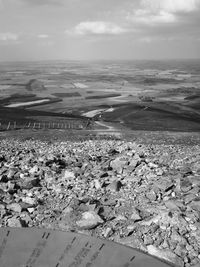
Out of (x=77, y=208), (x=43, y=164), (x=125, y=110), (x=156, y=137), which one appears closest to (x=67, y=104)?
(x=125, y=110)

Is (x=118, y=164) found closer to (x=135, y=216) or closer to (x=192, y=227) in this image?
(x=135, y=216)

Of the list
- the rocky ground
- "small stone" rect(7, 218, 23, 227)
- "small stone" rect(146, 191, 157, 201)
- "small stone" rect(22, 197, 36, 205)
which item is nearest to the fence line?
the rocky ground

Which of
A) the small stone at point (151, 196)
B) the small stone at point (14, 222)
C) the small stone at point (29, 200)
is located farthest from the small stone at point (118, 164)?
the small stone at point (14, 222)

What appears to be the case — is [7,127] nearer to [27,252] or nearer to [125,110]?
[125,110]

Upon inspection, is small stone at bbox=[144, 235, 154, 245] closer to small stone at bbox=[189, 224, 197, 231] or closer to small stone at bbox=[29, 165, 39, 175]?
small stone at bbox=[189, 224, 197, 231]

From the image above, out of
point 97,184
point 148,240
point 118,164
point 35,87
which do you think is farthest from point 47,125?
point 35,87

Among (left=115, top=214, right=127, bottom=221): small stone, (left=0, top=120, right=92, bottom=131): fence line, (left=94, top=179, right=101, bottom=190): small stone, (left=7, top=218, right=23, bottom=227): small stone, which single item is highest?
(left=94, top=179, right=101, bottom=190): small stone

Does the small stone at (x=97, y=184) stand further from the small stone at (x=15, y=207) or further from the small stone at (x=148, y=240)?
the small stone at (x=148, y=240)

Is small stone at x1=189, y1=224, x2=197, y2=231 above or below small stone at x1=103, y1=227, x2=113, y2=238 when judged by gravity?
above
